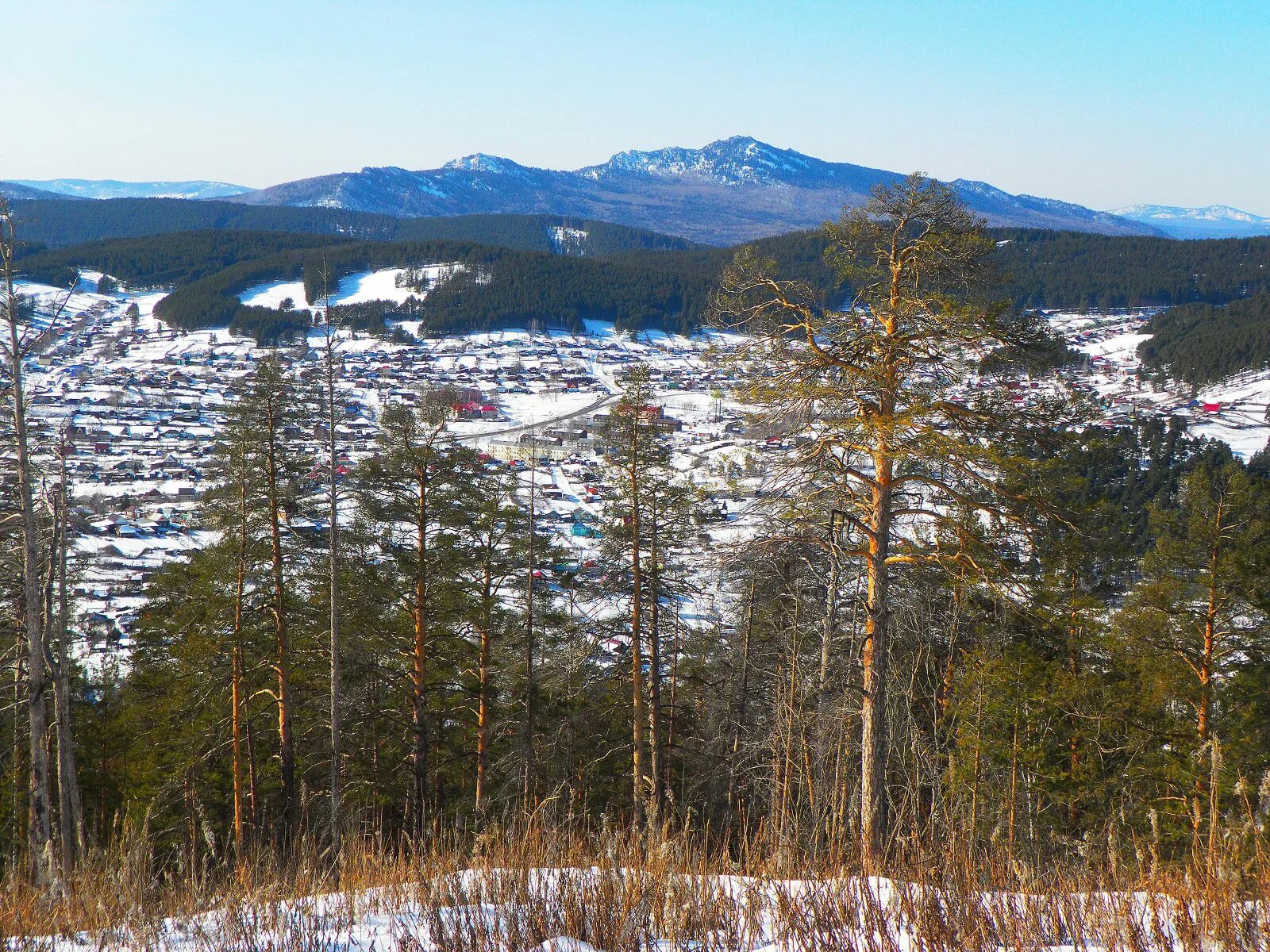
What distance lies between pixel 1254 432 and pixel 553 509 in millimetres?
50715

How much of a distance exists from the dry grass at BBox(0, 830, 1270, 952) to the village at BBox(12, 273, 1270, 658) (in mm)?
5421

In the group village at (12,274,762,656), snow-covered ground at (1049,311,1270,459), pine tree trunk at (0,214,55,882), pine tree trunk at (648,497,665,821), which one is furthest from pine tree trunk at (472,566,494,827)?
snow-covered ground at (1049,311,1270,459)

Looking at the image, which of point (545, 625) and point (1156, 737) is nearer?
point (1156, 737)

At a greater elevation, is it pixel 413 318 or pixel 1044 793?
pixel 413 318

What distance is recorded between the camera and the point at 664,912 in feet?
9.67

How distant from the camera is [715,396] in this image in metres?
8.46

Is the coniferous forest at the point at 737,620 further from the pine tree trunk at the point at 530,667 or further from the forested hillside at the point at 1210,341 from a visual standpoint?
the forested hillside at the point at 1210,341

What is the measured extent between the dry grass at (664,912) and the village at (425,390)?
5.42 meters

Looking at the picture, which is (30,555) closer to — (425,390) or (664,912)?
(664,912)

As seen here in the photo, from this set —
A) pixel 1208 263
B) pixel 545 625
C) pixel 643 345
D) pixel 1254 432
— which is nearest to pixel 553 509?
pixel 545 625

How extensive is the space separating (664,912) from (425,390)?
2949 centimetres

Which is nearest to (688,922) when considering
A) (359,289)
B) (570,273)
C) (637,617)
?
(637,617)

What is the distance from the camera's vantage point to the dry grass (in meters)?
2.56

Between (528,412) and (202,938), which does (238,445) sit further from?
(528,412)
